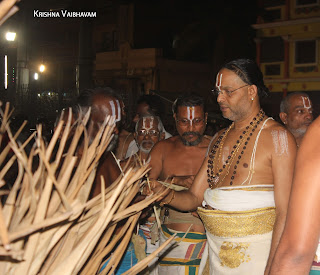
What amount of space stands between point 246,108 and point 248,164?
1.27 ft

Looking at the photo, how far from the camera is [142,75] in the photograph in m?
20.8

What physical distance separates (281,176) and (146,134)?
240cm

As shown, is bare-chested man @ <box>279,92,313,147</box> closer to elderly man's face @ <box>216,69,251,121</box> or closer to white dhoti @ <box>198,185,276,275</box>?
elderly man's face @ <box>216,69,251,121</box>

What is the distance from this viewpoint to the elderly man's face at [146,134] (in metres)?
4.81

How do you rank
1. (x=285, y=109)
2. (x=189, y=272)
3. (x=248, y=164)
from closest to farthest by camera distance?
(x=248, y=164), (x=189, y=272), (x=285, y=109)

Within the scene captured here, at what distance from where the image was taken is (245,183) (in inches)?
111

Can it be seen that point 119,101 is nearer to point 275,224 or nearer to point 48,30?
point 275,224

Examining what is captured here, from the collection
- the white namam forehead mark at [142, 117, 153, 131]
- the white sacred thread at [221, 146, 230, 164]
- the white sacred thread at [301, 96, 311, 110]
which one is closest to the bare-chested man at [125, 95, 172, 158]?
the white namam forehead mark at [142, 117, 153, 131]

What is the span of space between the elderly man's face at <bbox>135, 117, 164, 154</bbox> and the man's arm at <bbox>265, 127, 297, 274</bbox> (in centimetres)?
224

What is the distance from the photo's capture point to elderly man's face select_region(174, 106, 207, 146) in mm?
4367

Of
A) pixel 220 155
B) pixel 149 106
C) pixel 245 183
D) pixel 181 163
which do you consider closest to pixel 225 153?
pixel 220 155

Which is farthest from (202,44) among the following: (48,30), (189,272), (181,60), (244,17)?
(189,272)

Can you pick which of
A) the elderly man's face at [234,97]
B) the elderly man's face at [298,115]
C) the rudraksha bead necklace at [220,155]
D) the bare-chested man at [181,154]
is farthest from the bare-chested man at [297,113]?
the elderly man's face at [234,97]

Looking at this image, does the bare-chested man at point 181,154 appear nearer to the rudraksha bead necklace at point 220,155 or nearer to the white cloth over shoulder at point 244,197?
the rudraksha bead necklace at point 220,155
